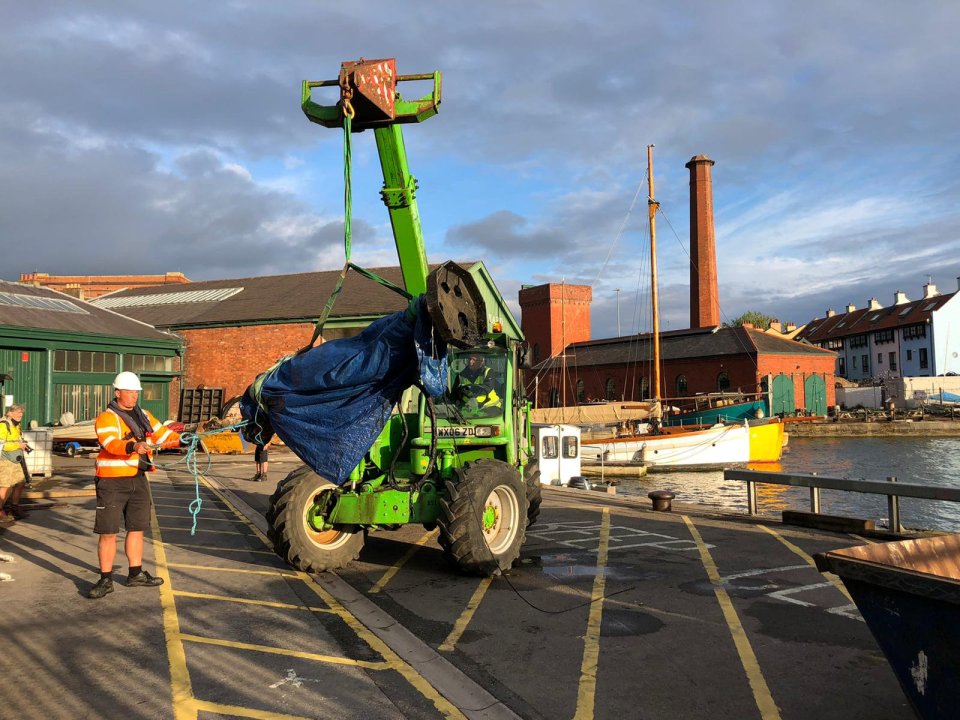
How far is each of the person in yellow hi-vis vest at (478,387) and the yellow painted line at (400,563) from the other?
221 cm

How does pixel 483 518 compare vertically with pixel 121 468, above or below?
below

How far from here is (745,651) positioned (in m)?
5.65

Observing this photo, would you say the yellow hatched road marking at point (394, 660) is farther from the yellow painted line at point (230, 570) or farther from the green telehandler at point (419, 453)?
the green telehandler at point (419, 453)

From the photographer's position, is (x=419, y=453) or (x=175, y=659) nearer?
(x=175, y=659)

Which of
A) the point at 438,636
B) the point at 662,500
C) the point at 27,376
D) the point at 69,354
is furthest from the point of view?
the point at 69,354

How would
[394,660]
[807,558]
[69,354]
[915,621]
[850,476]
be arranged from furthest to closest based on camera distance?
[850,476], [69,354], [807,558], [394,660], [915,621]

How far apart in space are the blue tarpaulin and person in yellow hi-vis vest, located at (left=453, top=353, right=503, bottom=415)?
6.11 ft

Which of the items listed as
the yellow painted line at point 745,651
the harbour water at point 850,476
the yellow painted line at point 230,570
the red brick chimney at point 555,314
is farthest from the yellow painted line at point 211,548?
the red brick chimney at point 555,314

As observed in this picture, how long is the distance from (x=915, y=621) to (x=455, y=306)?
4.31m

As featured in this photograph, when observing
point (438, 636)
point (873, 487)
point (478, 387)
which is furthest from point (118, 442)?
point (873, 487)

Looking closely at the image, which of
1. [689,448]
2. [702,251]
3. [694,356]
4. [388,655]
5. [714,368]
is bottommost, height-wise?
[689,448]

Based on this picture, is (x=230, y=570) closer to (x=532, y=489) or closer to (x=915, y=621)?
(x=532, y=489)

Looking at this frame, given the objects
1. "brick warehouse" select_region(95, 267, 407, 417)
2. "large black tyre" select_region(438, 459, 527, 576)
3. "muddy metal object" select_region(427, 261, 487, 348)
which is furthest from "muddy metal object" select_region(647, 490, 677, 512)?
"brick warehouse" select_region(95, 267, 407, 417)

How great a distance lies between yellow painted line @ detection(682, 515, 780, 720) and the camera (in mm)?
4625
